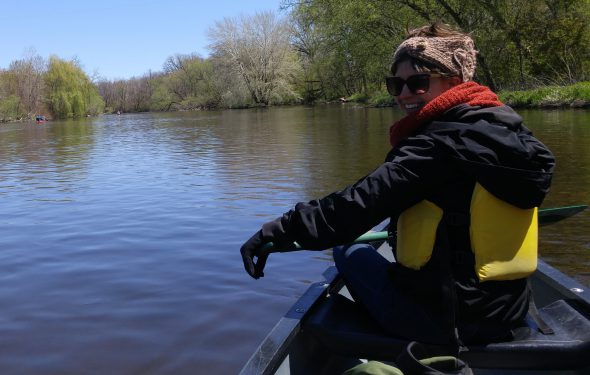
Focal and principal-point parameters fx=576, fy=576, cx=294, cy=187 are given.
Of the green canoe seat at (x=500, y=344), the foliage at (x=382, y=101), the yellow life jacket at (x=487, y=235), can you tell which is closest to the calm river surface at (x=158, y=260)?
the green canoe seat at (x=500, y=344)

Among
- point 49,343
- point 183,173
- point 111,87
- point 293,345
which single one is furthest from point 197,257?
point 111,87

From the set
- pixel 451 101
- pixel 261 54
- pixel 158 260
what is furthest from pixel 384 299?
pixel 261 54

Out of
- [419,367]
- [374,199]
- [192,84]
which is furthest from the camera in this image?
[192,84]

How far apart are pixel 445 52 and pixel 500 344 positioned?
1104mm

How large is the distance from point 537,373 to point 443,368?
73 centimetres

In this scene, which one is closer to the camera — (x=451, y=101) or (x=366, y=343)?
(x=451, y=101)

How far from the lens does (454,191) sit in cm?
203

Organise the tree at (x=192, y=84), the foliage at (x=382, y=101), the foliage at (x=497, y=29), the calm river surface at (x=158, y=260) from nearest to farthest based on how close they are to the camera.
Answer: the calm river surface at (x=158, y=260)
the foliage at (x=497, y=29)
the foliage at (x=382, y=101)
the tree at (x=192, y=84)

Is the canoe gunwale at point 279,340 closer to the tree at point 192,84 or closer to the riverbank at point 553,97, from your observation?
the riverbank at point 553,97

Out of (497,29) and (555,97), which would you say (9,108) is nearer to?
(497,29)

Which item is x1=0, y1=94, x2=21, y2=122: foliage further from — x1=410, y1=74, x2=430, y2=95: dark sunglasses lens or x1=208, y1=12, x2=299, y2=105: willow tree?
x1=410, y1=74, x2=430, y2=95: dark sunglasses lens

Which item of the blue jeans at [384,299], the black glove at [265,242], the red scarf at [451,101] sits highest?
the red scarf at [451,101]

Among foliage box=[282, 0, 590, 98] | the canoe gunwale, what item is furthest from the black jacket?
foliage box=[282, 0, 590, 98]

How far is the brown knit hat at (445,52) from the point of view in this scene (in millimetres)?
2143
